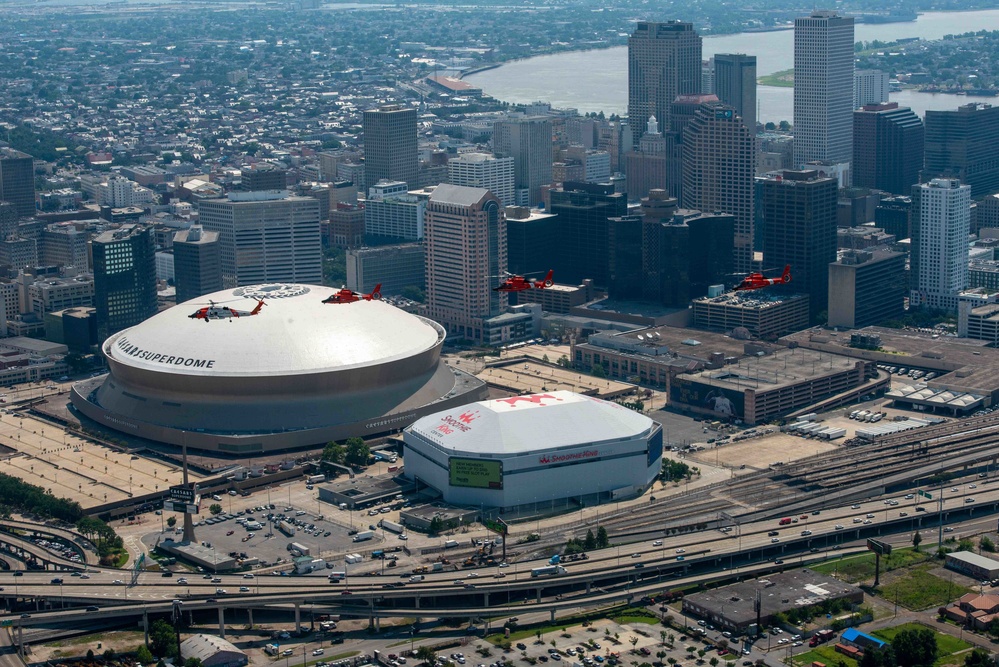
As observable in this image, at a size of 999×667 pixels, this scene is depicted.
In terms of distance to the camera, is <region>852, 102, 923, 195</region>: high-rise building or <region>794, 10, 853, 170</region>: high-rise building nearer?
<region>852, 102, 923, 195</region>: high-rise building

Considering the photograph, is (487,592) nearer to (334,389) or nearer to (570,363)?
(334,389)

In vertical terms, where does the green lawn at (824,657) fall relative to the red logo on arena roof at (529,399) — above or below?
below

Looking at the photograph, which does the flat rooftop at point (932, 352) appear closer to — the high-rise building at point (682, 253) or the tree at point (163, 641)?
the high-rise building at point (682, 253)

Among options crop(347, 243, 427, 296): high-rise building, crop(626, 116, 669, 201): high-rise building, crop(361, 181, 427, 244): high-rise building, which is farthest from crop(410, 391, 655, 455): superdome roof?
crop(626, 116, 669, 201): high-rise building

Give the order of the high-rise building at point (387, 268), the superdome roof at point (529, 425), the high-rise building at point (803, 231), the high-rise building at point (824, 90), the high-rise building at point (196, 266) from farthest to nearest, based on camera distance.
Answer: the high-rise building at point (824, 90) → the high-rise building at point (387, 268) → the high-rise building at point (196, 266) → the high-rise building at point (803, 231) → the superdome roof at point (529, 425)

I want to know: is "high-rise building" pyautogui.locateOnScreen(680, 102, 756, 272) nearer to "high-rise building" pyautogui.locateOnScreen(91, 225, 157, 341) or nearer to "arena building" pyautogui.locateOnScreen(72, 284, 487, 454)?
"arena building" pyautogui.locateOnScreen(72, 284, 487, 454)

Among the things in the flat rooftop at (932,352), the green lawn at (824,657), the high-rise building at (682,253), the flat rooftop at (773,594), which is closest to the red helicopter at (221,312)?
the flat rooftop at (773,594)
